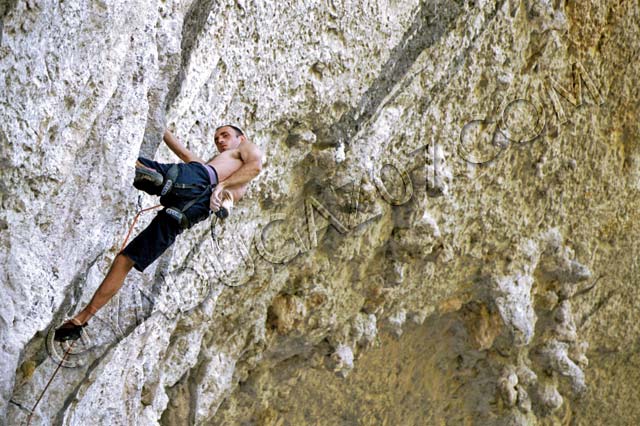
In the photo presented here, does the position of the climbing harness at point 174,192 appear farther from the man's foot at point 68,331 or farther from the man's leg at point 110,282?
the man's foot at point 68,331

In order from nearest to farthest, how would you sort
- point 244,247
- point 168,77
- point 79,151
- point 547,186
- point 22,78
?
point 22,78 → point 79,151 → point 168,77 → point 244,247 → point 547,186

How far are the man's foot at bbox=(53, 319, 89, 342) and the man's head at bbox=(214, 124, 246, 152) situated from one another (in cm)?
55

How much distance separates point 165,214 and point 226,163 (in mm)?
211

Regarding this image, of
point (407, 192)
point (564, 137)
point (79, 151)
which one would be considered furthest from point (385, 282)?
point (79, 151)

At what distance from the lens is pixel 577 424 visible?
14.9 ft

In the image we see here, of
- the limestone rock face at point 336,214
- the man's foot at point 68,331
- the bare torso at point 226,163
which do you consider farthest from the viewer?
the bare torso at point 226,163

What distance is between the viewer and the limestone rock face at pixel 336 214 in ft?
6.66

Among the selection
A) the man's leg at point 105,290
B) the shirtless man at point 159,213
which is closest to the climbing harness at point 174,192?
the shirtless man at point 159,213

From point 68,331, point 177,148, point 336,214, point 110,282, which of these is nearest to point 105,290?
point 110,282

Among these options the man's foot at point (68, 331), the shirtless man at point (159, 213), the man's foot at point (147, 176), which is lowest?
the man's foot at point (68, 331)

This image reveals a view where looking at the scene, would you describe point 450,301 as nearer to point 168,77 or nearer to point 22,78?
point 168,77

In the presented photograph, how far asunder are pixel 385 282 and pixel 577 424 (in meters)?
1.56

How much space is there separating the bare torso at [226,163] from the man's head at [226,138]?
3 cm

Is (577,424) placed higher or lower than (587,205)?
lower
